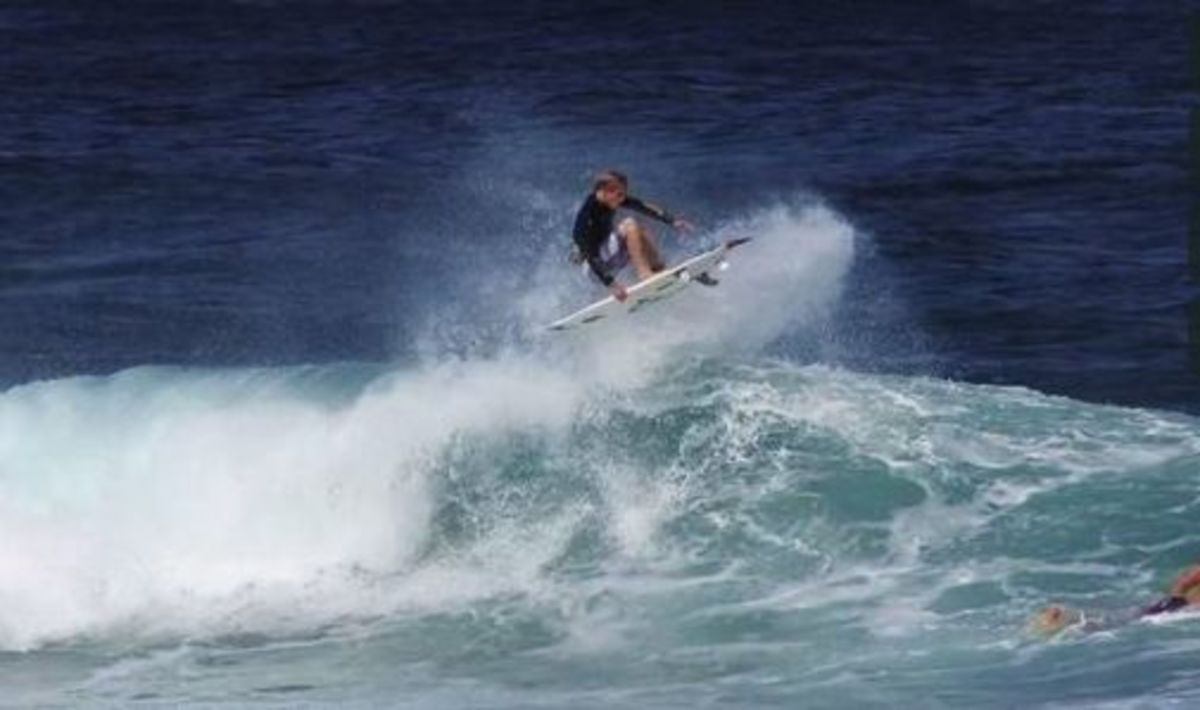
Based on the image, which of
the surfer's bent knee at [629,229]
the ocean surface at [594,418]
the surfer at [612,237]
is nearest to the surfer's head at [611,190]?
the surfer at [612,237]

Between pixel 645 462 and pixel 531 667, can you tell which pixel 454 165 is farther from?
pixel 531 667

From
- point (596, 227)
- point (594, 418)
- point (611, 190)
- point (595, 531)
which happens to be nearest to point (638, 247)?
point (596, 227)

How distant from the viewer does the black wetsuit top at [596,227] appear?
3095 centimetres

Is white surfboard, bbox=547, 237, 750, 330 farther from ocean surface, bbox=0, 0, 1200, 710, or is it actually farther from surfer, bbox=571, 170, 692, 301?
ocean surface, bbox=0, 0, 1200, 710

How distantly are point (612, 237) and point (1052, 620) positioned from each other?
21.6 feet

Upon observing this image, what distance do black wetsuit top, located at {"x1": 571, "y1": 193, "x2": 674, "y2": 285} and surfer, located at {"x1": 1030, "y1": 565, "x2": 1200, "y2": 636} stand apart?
606 centimetres

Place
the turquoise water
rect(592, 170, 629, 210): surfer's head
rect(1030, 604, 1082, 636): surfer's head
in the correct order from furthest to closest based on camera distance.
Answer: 1. rect(592, 170, 629, 210): surfer's head
2. the turquoise water
3. rect(1030, 604, 1082, 636): surfer's head

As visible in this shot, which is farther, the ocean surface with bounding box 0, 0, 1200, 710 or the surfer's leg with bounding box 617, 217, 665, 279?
the surfer's leg with bounding box 617, 217, 665, 279

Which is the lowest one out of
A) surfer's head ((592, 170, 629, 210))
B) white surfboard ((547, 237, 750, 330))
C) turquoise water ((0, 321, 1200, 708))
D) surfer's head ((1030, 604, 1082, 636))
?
surfer's head ((1030, 604, 1082, 636))

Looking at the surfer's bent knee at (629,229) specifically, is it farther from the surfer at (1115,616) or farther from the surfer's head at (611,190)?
the surfer at (1115,616)

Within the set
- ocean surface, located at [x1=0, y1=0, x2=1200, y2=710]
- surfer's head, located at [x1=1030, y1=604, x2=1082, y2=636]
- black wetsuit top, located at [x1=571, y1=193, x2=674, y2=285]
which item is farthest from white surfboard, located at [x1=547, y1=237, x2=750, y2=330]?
surfer's head, located at [x1=1030, y1=604, x2=1082, y2=636]

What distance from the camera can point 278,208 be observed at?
50469mm

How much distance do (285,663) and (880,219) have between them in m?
22.5

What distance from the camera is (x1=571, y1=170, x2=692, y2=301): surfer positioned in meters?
30.9
